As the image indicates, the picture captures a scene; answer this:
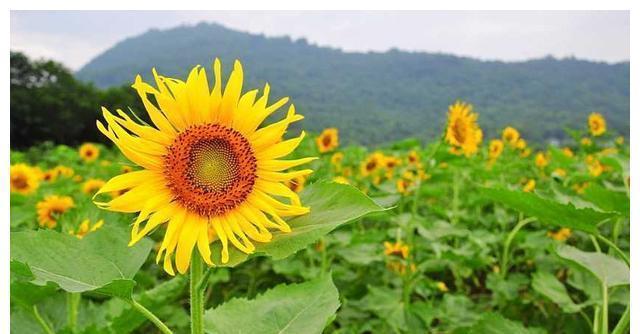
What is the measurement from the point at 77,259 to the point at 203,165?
0.24m

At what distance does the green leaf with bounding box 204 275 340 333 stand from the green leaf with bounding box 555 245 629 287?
0.62m

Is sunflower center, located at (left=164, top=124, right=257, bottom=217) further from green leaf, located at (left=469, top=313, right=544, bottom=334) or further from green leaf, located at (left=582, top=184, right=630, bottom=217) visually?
green leaf, located at (left=582, top=184, right=630, bottom=217)

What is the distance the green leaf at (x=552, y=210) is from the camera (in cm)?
129

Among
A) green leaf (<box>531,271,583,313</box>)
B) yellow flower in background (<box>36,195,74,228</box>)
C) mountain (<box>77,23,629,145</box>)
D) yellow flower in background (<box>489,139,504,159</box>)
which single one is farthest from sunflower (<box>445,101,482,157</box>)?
mountain (<box>77,23,629,145</box>)

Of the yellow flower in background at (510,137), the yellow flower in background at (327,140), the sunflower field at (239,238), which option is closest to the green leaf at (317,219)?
the sunflower field at (239,238)

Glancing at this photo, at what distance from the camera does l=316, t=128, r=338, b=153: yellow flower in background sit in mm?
4695

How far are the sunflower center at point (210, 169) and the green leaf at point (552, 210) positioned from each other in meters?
0.63

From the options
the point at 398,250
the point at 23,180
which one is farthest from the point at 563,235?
the point at 23,180

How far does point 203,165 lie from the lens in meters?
0.91

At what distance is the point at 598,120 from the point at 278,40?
42.4 ft

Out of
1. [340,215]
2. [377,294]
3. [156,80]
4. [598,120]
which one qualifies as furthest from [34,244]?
[598,120]

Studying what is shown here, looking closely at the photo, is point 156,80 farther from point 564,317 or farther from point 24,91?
point 24,91

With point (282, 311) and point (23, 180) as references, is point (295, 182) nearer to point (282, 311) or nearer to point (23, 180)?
point (282, 311)
